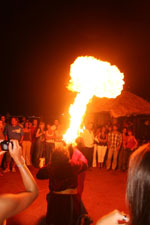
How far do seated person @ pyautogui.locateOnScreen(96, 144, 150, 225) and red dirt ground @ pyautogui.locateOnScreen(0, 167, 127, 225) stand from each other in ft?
13.3

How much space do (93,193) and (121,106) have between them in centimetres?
807

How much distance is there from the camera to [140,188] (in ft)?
4.23

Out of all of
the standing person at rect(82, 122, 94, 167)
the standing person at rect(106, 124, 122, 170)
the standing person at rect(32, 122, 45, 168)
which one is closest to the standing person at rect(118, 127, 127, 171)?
the standing person at rect(106, 124, 122, 170)

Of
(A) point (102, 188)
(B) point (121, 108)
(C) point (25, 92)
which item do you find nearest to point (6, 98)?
(C) point (25, 92)

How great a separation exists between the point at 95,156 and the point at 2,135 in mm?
4560

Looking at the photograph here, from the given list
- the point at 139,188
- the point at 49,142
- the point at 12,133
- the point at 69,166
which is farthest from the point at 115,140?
the point at 139,188

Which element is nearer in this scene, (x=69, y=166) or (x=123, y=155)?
(x=69, y=166)

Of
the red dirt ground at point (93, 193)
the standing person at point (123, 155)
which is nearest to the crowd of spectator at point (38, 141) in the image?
the red dirt ground at point (93, 193)

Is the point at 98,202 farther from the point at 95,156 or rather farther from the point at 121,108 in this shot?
the point at 121,108

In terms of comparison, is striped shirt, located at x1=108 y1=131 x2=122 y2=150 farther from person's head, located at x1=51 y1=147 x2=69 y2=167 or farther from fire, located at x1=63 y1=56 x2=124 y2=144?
person's head, located at x1=51 y1=147 x2=69 y2=167

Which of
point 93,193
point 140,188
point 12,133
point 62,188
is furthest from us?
point 12,133

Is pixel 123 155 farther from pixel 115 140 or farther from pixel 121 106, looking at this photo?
pixel 121 106

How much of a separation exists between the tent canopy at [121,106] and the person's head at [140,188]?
12.1 meters

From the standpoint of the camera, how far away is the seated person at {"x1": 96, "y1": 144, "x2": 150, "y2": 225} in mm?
1270
